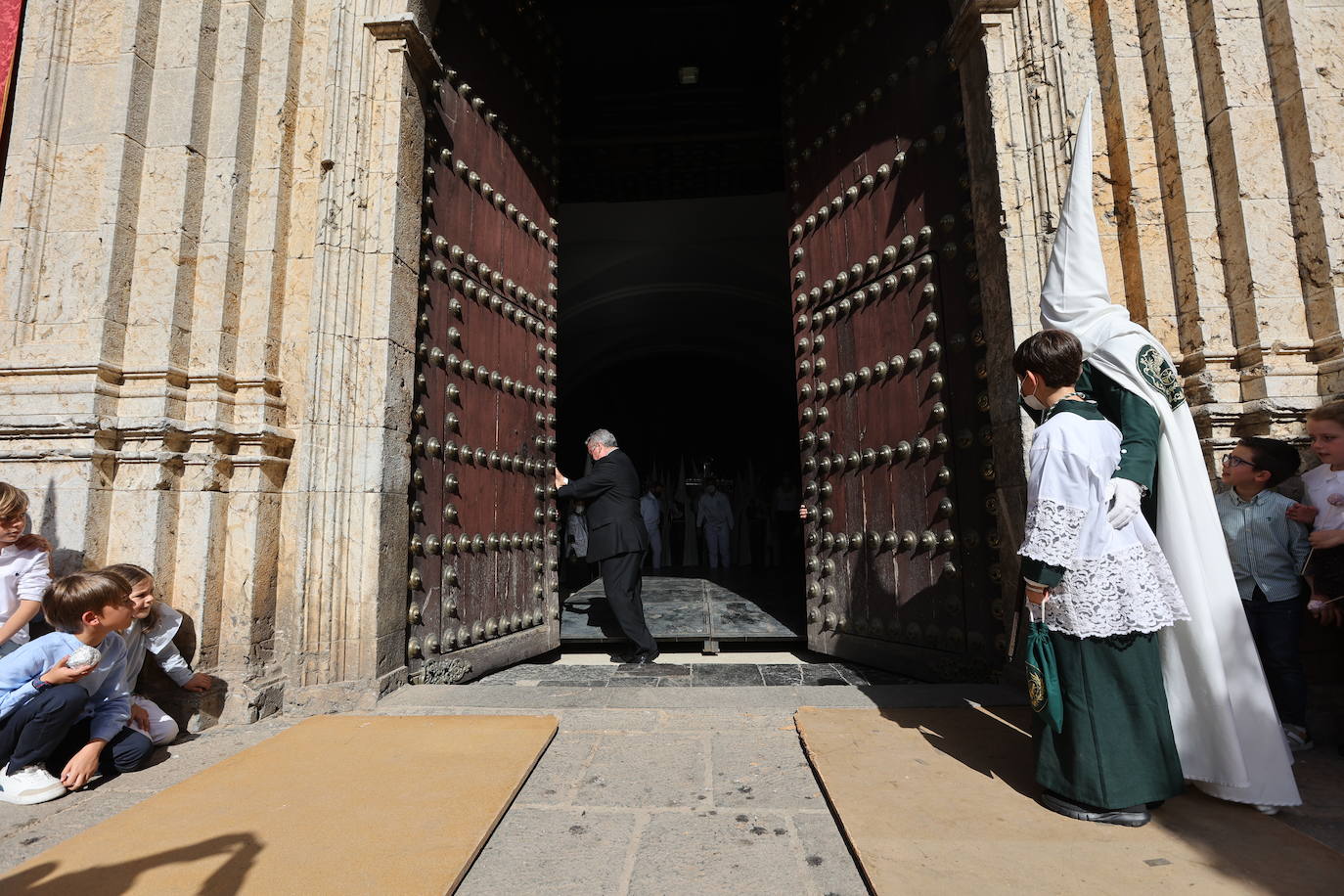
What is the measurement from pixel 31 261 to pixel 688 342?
12010 millimetres

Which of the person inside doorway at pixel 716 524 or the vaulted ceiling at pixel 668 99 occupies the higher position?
the vaulted ceiling at pixel 668 99

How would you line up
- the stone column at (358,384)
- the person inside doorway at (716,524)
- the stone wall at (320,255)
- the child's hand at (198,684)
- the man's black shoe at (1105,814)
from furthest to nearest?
Result: 1. the person inside doorway at (716,524)
2. the stone column at (358,384)
3. the stone wall at (320,255)
4. the child's hand at (198,684)
5. the man's black shoe at (1105,814)

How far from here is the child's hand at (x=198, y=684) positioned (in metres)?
2.88

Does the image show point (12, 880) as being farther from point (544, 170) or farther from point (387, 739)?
point (544, 170)

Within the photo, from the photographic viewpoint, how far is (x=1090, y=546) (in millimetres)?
1973

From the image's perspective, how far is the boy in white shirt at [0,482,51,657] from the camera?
2.51 metres

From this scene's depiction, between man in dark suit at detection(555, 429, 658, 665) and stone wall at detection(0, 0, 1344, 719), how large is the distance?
1341 mm

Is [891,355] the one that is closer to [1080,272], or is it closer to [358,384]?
[1080,272]

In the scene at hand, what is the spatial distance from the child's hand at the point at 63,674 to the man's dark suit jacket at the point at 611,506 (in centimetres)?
246

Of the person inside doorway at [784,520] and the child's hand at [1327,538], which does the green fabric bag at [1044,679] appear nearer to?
the child's hand at [1327,538]

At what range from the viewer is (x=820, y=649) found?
421cm

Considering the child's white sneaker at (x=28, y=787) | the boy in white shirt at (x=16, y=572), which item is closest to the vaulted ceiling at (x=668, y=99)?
the boy in white shirt at (x=16, y=572)

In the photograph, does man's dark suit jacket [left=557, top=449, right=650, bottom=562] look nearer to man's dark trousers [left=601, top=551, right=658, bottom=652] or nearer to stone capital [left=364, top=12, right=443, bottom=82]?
man's dark trousers [left=601, top=551, right=658, bottom=652]

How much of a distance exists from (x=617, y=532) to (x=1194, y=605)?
303 cm
